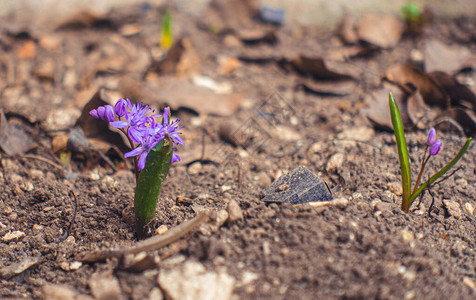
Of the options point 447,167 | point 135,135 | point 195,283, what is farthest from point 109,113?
point 447,167

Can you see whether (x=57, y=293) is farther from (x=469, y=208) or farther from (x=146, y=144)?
(x=469, y=208)

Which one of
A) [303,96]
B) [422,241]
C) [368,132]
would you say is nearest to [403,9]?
[303,96]

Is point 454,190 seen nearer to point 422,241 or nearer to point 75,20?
point 422,241

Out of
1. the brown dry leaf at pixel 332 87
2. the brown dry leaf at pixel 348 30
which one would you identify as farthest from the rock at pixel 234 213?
the brown dry leaf at pixel 348 30

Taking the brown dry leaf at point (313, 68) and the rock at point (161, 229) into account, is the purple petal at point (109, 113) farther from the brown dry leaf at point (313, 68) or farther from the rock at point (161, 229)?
the brown dry leaf at point (313, 68)

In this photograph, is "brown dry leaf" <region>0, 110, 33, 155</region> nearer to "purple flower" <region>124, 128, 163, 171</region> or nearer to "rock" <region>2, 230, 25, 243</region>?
"rock" <region>2, 230, 25, 243</region>

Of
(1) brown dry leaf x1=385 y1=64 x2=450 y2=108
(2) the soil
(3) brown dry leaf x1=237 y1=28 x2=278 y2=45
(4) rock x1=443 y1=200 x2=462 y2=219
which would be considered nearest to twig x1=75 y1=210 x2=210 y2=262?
(2) the soil

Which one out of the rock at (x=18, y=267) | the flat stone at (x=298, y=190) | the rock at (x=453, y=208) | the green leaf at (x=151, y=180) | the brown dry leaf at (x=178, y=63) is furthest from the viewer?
the brown dry leaf at (x=178, y=63)
